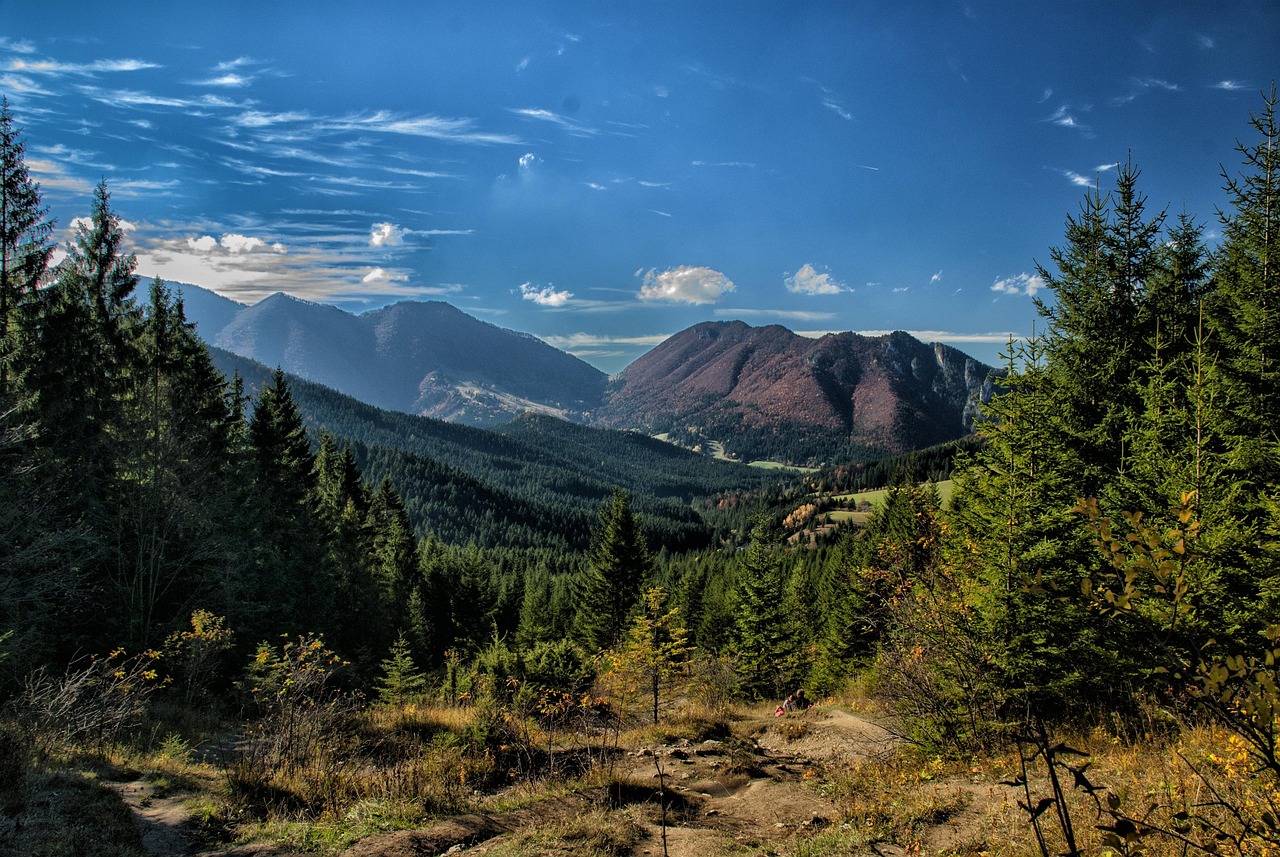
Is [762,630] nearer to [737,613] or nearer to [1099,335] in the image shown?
[737,613]

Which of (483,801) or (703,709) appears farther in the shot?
(703,709)

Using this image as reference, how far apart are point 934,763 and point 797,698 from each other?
10.2m

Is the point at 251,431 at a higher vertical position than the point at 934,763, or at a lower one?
higher

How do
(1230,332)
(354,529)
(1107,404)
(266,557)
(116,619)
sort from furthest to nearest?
(354,529), (266,557), (116,619), (1107,404), (1230,332)

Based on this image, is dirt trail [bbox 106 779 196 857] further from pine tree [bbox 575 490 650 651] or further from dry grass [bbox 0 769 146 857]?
pine tree [bbox 575 490 650 651]

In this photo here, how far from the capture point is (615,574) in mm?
31438

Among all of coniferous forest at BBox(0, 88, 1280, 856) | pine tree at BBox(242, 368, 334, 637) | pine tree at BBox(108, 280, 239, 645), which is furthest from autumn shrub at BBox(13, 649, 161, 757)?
pine tree at BBox(242, 368, 334, 637)

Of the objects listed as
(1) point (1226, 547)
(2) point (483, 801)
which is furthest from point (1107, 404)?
(2) point (483, 801)

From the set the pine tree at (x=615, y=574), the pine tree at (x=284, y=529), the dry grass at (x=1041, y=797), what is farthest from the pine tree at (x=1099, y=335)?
the pine tree at (x=284, y=529)

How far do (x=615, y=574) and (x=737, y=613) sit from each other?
6.98m

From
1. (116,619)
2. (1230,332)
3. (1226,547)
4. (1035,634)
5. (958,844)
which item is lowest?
(116,619)

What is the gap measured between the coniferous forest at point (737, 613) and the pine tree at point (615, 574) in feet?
20.8

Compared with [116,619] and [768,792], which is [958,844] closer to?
[768,792]

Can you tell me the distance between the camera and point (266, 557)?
24078mm
